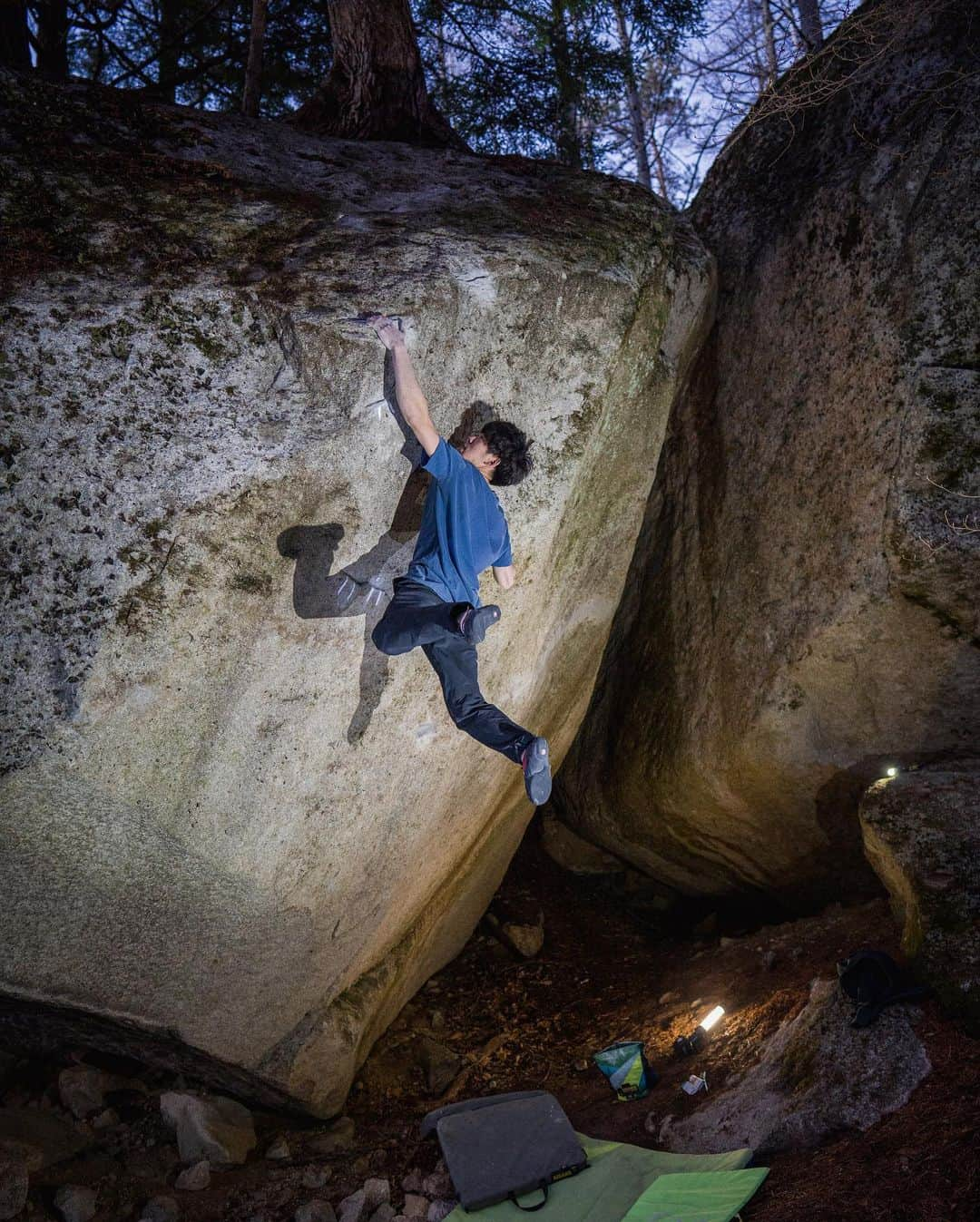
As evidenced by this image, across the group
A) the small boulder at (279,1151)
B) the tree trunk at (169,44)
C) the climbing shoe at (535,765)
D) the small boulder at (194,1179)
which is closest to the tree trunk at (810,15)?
the tree trunk at (169,44)

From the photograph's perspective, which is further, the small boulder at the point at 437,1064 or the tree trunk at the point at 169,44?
the tree trunk at the point at 169,44

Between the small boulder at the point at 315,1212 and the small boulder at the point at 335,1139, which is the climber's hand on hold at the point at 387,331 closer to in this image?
the small boulder at the point at 315,1212

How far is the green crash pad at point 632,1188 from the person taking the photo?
3.98 metres

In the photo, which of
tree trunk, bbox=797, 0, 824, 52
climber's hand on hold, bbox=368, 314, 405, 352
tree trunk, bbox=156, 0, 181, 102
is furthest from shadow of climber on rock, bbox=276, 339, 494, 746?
tree trunk, bbox=156, 0, 181, 102

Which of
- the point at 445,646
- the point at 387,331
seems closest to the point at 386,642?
the point at 445,646

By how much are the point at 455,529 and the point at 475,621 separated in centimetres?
54

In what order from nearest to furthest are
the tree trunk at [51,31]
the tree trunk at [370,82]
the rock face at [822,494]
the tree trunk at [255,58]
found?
the rock face at [822,494] < the tree trunk at [370,82] < the tree trunk at [255,58] < the tree trunk at [51,31]

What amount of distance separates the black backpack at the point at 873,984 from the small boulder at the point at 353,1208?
114 inches

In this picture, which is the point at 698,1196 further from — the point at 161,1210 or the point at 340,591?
the point at 340,591

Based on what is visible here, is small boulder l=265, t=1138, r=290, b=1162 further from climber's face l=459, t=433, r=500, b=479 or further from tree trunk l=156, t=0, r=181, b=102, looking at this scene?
tree trunk l=156, t=0, r=181, b=102

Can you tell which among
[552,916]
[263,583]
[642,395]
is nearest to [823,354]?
[642,395]

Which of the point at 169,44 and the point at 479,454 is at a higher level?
the point at 169,44

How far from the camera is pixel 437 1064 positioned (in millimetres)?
6352

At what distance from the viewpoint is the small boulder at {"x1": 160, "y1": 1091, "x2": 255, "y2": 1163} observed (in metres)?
5.09
